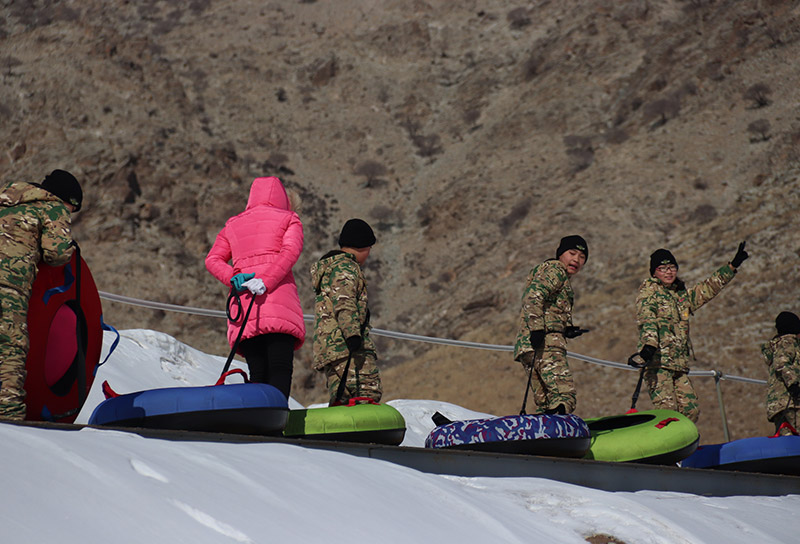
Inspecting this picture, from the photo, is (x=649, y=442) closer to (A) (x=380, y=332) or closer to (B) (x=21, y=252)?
(A) (x=380, y=332)

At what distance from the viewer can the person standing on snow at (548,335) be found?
21.6ft

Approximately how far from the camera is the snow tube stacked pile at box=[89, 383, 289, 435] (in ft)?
14.5

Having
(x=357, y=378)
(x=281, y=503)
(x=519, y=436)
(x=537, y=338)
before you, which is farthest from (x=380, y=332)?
(x=281, y=503)

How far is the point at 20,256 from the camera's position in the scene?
415 cm

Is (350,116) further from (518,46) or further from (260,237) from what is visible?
(260,237)

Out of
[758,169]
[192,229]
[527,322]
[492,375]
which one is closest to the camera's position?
[527,322]

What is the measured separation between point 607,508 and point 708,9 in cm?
3301

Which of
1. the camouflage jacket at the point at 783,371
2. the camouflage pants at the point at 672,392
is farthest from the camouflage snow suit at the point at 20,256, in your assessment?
the camouflage jacket at the point at 783,371

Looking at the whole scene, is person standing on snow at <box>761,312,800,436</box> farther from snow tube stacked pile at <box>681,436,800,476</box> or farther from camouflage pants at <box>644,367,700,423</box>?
snow tube stacked pile at <box>681,436,800,476</box>

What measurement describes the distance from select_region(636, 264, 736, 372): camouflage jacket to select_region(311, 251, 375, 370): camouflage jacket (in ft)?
9.56

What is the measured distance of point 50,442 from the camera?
3236mm

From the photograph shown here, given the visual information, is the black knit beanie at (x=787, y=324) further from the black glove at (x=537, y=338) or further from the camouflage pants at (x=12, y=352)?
the camouflage pants at (x=12, y=352)

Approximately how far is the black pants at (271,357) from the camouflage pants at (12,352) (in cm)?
148

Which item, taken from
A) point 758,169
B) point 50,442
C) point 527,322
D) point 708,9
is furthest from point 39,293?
point 708,9
